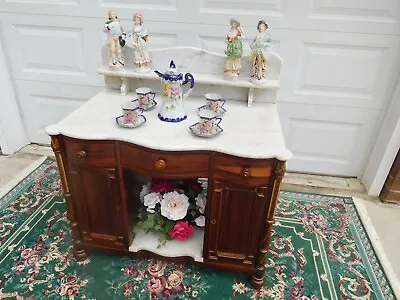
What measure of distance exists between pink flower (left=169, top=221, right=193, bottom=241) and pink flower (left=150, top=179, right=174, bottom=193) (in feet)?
0.54

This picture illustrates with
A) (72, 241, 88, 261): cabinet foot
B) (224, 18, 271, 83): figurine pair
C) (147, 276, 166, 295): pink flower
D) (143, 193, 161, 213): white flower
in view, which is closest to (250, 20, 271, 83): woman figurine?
(224, 18, 271, 83): figurine pair

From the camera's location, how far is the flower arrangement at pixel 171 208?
4.67 feet

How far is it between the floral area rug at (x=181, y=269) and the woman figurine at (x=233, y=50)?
91 centimetres

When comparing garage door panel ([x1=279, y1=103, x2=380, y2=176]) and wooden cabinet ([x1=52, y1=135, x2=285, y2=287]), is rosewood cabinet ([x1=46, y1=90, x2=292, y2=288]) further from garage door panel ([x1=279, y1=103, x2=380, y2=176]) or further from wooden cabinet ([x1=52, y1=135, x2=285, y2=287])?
garage door panel ([x1=279, y1=103, x2=380, y2=176])

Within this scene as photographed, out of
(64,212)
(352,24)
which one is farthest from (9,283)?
(352,24)

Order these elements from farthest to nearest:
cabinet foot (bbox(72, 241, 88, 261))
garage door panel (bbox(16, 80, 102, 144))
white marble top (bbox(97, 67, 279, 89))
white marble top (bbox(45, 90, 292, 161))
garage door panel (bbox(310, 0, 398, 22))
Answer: garage door panel (bbox(16, 80, 102, 144)) < garage door panel (bbox(310, 0, 398, 22)) < cabinet foot (bbox(72, 241, 88, 261)) < white marble top (bbox(97, 67, 279, 89)) < white marble top (bbox(45, 90, 292, 161))

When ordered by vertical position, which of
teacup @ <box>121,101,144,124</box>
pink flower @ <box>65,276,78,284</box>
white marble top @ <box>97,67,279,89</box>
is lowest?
pink flower @ <box>65,276,78,284</box>

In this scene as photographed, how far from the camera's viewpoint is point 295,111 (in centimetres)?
202

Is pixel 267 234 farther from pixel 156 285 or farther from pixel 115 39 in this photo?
pixel 115 39

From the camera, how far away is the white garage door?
174 centimetres

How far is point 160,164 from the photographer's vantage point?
1.17 metres

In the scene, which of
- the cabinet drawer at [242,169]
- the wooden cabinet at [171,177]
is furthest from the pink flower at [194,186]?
the cabinet drawer at [242,169]

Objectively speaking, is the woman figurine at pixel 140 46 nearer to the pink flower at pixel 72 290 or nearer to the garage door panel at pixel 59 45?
the garage door panel at pixel 59 45

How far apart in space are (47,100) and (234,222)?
1680 millimetres
